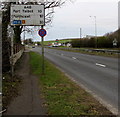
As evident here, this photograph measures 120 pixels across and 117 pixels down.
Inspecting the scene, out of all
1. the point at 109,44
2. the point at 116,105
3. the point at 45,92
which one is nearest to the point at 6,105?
the point at 45,92

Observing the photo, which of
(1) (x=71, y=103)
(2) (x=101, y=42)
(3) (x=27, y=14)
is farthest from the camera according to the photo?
(2) (x=101, y=42)

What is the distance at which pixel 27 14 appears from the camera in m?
11.1

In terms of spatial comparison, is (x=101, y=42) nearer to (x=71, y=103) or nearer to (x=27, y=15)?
(x=27, y=15)

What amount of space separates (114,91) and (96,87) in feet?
3.18

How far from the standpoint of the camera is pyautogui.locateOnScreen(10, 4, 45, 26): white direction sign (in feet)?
34.9

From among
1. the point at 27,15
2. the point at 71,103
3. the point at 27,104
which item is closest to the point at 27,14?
the point at 27,15

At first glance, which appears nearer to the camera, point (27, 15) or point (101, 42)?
point (27, 15)

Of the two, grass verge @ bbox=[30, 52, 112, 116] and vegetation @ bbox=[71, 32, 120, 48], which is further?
vegetation @ bbox=[71, 32, 120, 48]

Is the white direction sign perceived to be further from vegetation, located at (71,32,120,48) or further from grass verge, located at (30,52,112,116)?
vegetation, located at (71,32,120,48)

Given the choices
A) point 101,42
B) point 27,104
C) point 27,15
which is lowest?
point 27,104

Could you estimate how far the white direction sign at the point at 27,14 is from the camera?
419 inches

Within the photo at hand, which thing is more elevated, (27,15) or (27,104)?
(27,15)

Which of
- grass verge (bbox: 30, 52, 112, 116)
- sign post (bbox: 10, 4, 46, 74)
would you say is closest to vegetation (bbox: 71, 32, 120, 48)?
sign post (bbox: 10, 4, 46, 74)

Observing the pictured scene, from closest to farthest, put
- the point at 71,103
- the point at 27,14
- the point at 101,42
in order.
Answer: the point at 71,103 < the point at 27,14 < the point at 101,42
